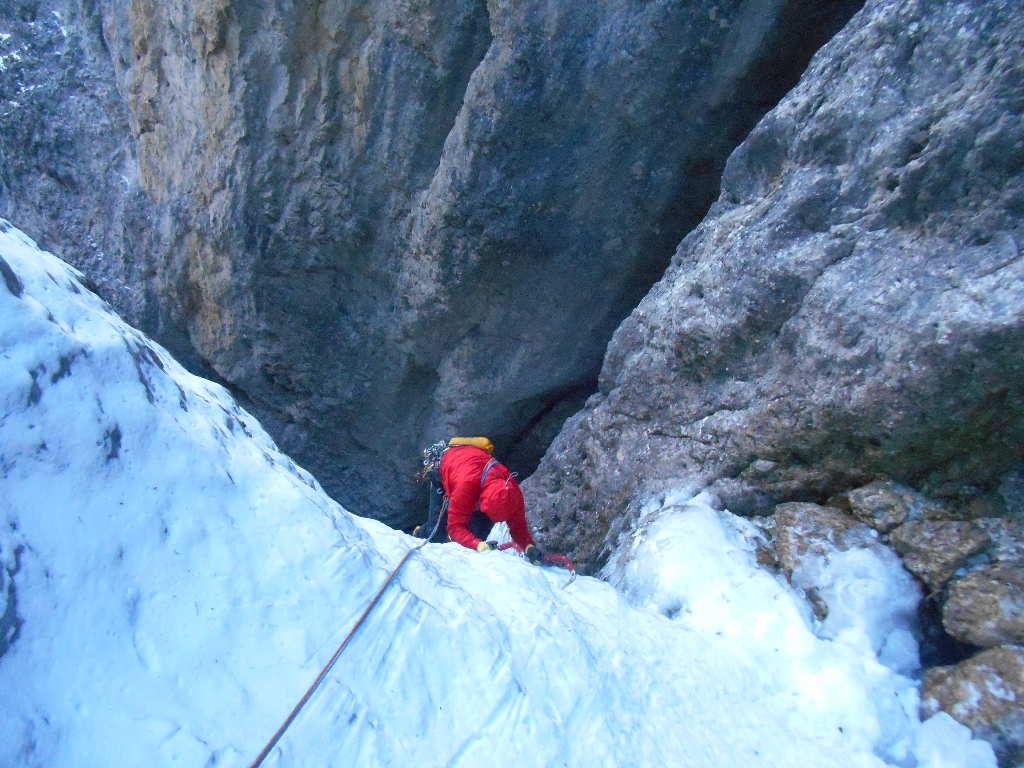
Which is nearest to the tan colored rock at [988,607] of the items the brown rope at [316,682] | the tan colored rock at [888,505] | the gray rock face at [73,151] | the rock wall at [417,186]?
the tan colored rock at [888,505]

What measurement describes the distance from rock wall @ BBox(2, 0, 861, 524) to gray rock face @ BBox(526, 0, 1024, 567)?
83cm

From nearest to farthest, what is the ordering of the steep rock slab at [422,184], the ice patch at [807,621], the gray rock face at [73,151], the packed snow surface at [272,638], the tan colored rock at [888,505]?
1. the packed snow surface at [272,638]
2. the ice patch at [807,621]
3. the tan colored rock at [888,505]
4. the steep rock slab at [422,184]
5. the gray rock face at [73,151]

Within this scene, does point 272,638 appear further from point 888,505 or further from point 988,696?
point 888,505

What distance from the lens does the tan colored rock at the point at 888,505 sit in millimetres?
2264

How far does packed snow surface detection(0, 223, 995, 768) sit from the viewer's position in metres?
1.34

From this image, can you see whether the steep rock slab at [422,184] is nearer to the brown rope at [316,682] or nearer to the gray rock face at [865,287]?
the gray rock face at [865,287]

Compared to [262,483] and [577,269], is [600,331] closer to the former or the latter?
[577,269]

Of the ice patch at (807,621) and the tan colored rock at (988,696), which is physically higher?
the tan colored rock at (988,696)

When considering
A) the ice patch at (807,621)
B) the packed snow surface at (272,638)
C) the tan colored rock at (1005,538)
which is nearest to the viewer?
the packed snow surface at (272,638)

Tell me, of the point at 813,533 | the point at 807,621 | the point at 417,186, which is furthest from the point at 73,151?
the point at 807,621

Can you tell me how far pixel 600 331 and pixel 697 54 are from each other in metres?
1.76

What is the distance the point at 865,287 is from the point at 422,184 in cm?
275

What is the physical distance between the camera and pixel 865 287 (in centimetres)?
232

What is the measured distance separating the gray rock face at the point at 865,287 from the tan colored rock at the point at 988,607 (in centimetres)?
29
